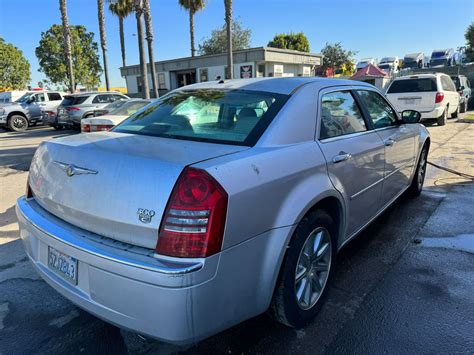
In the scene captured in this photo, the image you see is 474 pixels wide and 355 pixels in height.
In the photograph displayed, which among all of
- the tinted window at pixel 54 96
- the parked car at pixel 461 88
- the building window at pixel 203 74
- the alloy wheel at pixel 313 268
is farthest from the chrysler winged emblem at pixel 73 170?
the building window at pixel 203 74

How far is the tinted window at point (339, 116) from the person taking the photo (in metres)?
2.80

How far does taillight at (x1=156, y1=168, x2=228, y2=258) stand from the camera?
5.86 feet

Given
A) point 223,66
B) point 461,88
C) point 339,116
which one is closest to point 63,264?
point 339,116

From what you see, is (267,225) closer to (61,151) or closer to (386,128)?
(61,151)

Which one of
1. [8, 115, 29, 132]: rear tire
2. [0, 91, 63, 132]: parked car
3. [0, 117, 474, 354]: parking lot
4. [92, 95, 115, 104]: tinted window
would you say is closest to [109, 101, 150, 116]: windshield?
[92, 95, 115, 104]: tinted window

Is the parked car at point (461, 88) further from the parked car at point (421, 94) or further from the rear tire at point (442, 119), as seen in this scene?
the parked car at point (421, 94)

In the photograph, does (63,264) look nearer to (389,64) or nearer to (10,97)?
(10,97)

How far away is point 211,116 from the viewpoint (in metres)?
2.84

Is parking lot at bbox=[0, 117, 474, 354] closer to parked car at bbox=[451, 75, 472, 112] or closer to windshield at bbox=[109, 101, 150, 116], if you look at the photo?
windshield at bbox=[109, 101, 150, 116]

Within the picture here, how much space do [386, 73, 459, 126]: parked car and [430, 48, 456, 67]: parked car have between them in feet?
85.7

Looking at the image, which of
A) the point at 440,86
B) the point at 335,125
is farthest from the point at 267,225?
the point at 440,86

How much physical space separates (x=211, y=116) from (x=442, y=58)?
39228mm

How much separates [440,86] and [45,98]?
16.9 meters

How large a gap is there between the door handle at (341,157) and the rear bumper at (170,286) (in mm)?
782
